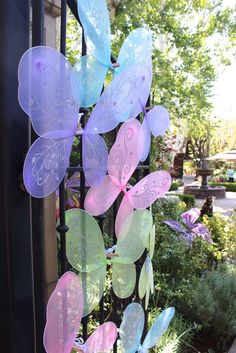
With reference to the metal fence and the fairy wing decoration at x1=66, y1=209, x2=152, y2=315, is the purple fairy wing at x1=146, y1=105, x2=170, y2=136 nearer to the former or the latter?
the fairy wing decoration at x1=66, y1=209, x2=152, y2=315

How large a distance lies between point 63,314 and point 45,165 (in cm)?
41

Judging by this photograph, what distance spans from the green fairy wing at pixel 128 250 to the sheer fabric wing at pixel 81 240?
5.4 inches

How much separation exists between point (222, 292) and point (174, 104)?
6.61m

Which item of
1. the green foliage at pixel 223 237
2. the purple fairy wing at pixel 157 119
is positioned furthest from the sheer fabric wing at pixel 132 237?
the green foliage at pixel 223 237

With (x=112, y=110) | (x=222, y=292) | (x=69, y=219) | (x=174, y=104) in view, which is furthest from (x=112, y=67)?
(x=174, y=104)

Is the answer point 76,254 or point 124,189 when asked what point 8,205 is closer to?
point 76,254

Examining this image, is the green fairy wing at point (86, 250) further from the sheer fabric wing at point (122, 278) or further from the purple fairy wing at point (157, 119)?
the purple fairy wing at point (157, 119)

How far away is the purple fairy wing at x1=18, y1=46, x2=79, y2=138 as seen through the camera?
0.81m

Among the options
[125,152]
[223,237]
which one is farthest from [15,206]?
[223,237]

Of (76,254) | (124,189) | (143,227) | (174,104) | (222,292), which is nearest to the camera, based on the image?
(76,254)

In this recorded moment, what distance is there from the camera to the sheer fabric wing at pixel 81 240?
43.5 inches

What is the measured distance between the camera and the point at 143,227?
1384 mm

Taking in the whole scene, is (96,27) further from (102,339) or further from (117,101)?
(102,339)

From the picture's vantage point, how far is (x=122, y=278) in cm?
132
